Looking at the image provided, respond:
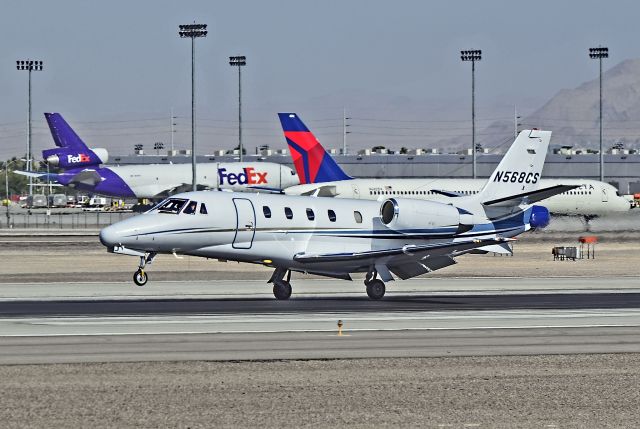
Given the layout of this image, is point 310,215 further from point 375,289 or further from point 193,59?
point 193,59

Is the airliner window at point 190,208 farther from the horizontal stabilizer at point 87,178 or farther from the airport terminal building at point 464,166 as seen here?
the airport terminal building at point 464,166

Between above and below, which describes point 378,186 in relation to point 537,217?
above

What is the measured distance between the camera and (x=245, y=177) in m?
108

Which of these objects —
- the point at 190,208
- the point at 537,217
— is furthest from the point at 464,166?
the point at 190,208

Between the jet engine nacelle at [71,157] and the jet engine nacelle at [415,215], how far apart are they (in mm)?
83459

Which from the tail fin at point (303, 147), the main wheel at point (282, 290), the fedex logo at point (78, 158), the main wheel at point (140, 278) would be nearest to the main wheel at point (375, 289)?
the main wheel at point (282, 290)

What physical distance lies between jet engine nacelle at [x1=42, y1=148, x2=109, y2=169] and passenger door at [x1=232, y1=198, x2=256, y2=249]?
8414cm

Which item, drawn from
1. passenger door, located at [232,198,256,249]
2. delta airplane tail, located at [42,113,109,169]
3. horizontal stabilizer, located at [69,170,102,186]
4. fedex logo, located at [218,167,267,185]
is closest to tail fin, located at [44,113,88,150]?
delta airplane tail, located at [42,113,109,169]

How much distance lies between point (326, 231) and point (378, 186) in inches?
1978

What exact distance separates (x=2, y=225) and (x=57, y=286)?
61475 millimetres

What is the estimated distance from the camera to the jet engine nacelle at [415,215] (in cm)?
3922

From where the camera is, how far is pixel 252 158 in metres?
178

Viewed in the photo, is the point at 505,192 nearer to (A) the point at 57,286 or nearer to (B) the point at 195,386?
(A) the point at 57,286

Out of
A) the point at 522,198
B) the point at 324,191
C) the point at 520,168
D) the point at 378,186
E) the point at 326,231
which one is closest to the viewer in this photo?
the point at 326,231
